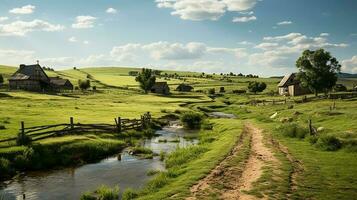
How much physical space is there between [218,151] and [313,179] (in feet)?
33.5

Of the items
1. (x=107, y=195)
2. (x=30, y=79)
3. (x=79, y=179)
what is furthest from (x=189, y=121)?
(x=30, y=79)

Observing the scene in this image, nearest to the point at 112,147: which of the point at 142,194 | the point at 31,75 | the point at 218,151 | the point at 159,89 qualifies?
the point at 218,151

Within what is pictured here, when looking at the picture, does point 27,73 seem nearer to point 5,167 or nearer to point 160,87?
point 160,87

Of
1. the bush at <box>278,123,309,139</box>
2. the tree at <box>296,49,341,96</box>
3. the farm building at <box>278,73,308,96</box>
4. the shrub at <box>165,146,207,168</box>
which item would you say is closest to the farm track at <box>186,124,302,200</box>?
the shrub at <box>165,146,207,168</box>

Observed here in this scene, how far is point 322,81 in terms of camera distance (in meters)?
81.5

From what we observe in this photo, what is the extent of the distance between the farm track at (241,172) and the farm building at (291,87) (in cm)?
8078

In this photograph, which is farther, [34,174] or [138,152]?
[138,152]

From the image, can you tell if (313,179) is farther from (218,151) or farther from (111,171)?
(111,171)

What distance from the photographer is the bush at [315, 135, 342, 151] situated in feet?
90.8

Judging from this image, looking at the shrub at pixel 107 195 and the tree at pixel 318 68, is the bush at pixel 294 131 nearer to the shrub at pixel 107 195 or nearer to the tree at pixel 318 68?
the shrub at pixel 107 195

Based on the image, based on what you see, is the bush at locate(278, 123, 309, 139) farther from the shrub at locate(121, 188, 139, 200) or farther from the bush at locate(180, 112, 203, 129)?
the bush at locate(180, 112, 203, 129)

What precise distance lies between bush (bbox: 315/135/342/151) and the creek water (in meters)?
13.1

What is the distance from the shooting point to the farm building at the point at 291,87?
10775cm

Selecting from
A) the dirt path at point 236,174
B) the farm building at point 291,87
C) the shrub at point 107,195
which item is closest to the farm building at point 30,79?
the farm building at point 291,87
